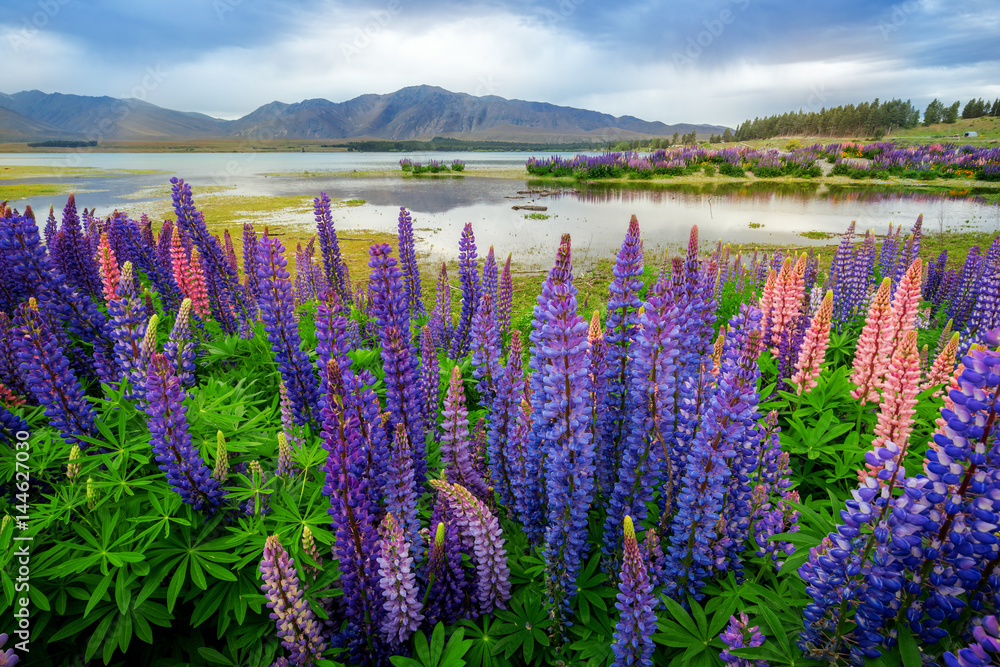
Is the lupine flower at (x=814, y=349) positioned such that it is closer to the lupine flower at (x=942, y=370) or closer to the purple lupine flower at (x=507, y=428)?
the lupine flower at (x=942, y=370)

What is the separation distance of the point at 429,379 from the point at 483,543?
1.45m

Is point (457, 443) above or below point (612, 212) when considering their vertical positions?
below

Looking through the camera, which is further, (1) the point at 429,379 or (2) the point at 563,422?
(1) the point at 429,379

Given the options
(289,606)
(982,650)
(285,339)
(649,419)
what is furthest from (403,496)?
(982,650)

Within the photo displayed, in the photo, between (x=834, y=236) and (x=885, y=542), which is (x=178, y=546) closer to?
(x=885, y=542)

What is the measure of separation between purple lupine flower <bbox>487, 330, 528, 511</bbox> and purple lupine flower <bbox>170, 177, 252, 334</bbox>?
158 inches

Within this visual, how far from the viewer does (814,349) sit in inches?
164

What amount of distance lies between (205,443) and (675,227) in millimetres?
19342

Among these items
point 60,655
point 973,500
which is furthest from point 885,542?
point 60,655

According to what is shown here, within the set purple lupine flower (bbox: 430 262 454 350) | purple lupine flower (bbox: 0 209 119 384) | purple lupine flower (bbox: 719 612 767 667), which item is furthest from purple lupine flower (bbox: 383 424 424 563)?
purple lupine flower (bbox: 430 262 454 350)

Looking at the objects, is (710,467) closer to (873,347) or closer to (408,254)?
(873,347)
